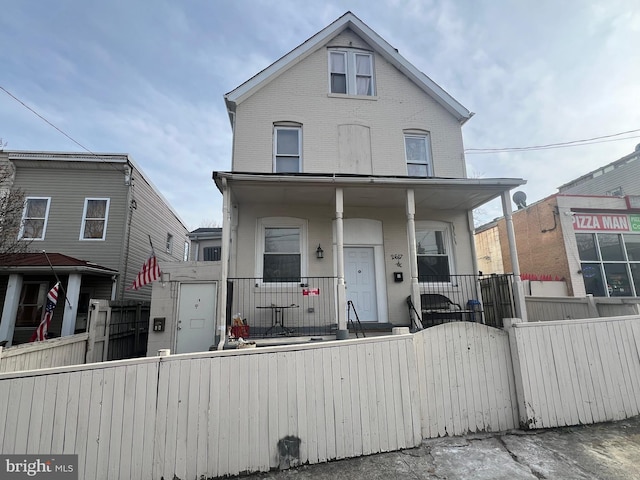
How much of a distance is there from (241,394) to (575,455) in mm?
3634

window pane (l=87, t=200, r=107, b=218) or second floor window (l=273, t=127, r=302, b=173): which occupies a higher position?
second floor window (l=273, t=127, r=302, b=173)

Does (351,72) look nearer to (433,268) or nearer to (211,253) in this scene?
(433,268)

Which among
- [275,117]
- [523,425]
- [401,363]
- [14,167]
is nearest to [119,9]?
[275,117]

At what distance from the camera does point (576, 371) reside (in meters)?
4.05

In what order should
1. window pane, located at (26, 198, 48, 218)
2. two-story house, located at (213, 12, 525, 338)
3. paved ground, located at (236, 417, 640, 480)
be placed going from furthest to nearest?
1. window pane, located at (26, 198, 48, 218)
2. two-story house, located at (213, 12, 525, 338)
3. paved ground, located at (236, 417, 640, 480)

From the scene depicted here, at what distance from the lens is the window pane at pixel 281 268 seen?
7.59 meters

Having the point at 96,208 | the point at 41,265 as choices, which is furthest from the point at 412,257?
the point at 96,208

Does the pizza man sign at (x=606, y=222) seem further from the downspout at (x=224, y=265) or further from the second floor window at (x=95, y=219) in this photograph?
the second floor window at (x=95, y=219)

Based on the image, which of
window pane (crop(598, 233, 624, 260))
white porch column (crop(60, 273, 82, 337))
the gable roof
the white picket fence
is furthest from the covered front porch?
window pane (crop(598, 233, 624, 260))

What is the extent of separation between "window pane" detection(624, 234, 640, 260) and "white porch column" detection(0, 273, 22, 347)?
772 inches

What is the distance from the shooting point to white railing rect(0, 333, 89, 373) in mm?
4035

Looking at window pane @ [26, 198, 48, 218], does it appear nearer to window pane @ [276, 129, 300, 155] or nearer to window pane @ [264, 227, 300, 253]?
window pane @ [264, 227, 300, 253]

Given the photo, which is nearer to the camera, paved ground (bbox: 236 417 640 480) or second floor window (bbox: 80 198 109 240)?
paved ground (bbox: 236 417 640 480)

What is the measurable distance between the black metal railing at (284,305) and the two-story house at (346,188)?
24 millimetres
